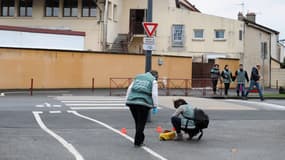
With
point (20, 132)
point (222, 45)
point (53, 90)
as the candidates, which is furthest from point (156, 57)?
point (20, 132)

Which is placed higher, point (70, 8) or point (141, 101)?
point (70, 8)

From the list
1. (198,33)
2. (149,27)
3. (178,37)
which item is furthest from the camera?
(198,33)

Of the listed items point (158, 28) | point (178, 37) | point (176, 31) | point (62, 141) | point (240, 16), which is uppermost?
point (240, 16)

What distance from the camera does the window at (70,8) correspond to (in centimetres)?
4369

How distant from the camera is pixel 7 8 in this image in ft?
146

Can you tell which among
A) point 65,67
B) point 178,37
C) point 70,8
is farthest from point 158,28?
point 65,67

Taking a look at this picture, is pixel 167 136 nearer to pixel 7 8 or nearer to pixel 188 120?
pixel 188 120

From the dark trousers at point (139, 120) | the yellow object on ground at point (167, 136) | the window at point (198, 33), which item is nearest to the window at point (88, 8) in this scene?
the window at point (198, 33)

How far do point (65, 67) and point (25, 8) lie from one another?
12.5 m

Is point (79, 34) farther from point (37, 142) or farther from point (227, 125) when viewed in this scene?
point (37, 142)

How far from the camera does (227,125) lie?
15789mm

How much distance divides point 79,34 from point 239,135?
25445 millimetres

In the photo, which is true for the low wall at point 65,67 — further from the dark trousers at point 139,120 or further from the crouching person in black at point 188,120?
the dark trousers at point 139,120

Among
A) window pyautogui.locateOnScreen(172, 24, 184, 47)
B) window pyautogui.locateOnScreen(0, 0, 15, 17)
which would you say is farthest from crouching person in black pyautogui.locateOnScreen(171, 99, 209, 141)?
window pyautogui.locateOnScreen(172, 24, 184, 47)
